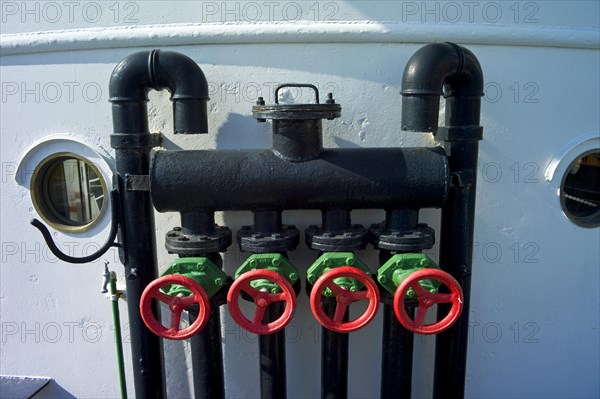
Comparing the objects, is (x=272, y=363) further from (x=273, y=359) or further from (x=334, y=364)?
(x=334, y=364)

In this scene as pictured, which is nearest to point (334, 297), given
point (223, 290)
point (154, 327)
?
point (223, 290)

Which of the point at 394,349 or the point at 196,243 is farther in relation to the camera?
the point at 394,349

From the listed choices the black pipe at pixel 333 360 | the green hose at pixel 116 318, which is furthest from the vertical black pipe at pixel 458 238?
the green hose at pixel 116 318

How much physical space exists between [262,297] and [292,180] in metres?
0.36

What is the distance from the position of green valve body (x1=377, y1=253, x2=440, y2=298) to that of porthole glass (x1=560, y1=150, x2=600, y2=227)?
0.64m

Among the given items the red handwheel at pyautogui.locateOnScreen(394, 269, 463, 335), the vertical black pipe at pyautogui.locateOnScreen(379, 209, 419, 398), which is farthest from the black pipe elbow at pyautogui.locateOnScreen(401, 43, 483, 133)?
the red handwheel at pyautogui.locateOnScreen(394, 269, 463, 335)

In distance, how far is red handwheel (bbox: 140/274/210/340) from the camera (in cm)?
124

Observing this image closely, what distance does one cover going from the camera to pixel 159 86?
1365 mm

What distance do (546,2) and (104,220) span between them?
67.5 inches

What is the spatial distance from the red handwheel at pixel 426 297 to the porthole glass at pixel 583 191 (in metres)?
0.65

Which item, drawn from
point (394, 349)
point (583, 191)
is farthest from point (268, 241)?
point (583, 191)

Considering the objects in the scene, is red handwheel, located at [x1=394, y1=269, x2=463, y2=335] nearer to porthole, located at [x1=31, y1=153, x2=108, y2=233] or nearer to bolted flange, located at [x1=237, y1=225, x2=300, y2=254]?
bolted flange, located at [x1=237, y1=225, x2=300, y2=254]

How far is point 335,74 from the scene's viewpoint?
148 cm

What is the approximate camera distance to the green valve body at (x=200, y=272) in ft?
4.29
